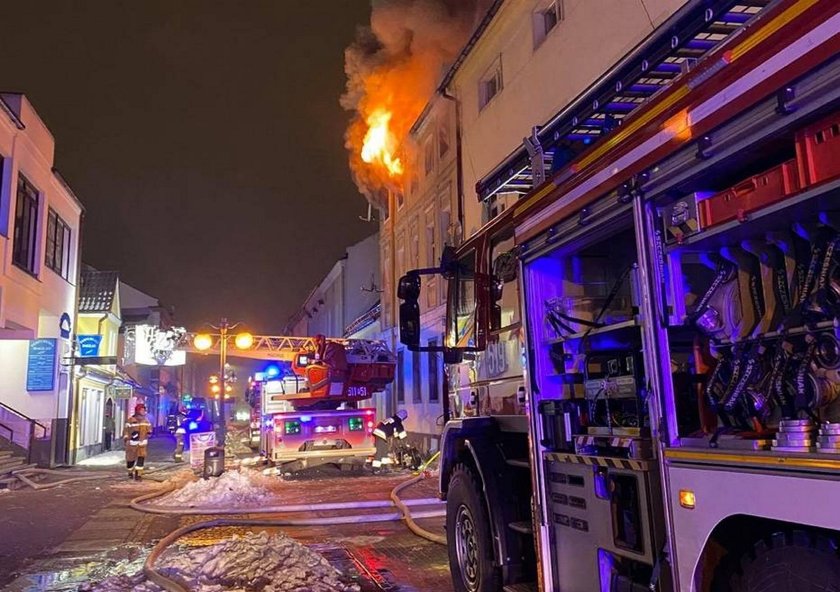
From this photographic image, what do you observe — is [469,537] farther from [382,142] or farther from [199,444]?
[382,142]

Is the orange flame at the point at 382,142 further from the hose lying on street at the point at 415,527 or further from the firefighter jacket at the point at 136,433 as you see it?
the hose lying on street at the point at 415,527

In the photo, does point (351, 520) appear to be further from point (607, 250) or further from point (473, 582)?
point (607, 250)

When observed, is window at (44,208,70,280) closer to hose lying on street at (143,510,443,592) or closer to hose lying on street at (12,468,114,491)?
hose lying on street at (12,468,114,491)

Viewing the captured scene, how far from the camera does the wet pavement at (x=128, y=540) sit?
6.49 meters

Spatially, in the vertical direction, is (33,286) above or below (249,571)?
above

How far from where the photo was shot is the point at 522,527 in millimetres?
4445

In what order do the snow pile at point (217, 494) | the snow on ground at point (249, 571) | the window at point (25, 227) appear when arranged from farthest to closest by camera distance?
1. the window at point (25, 227)
2. the snow pile at point (217, 494)
3. the snow on ground at point (249, 571)

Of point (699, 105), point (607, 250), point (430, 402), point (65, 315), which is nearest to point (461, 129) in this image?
point (430, 402)

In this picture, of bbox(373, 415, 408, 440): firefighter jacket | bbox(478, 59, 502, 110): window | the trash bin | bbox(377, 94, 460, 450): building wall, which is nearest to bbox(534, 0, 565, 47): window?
bbox(478, 59, 502, 110): window

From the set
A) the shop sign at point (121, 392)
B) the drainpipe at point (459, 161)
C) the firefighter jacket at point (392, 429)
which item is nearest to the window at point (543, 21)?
the drainpipe at point (459, 161)

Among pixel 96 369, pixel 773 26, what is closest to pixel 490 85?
pixel 773 26

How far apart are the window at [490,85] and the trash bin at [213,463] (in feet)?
33.0

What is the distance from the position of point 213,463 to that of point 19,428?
27.4 ft

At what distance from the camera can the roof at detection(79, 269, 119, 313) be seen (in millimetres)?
27125
